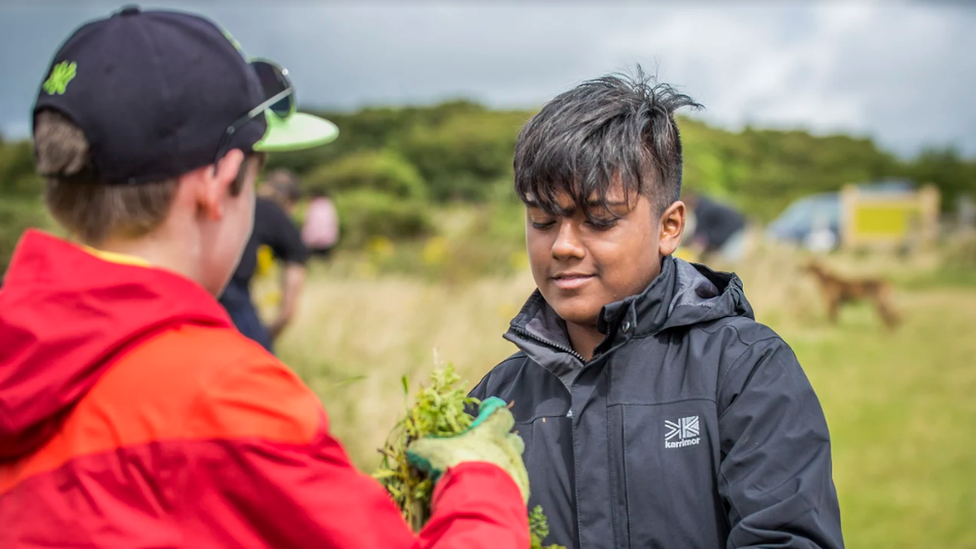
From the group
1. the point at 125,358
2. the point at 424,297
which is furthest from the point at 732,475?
the point at 424,297

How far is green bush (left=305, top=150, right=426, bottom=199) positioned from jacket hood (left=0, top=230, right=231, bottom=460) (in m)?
16.9

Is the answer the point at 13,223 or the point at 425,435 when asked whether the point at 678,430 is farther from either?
the point at 13,223

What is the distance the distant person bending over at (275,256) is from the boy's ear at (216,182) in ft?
12.4

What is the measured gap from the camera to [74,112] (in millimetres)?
1583

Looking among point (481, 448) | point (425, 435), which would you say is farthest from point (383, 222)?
point (481, 448)

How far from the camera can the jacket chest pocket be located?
1.85 m

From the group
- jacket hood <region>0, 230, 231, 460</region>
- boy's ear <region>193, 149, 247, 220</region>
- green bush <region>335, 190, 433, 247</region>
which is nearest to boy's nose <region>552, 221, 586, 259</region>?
boy's ear <region>193, 149, 247, 220</region>

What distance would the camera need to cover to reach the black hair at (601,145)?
199 centimetres

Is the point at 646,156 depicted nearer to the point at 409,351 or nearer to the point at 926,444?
the point at 409,351

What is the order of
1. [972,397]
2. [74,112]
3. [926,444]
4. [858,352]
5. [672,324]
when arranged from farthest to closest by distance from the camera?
[858,352] < [972,397] < [926,444] < [672,324] < [74,112]

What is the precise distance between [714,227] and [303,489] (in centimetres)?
1064

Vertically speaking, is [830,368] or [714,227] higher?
[714,227]

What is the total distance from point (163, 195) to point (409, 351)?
598cm

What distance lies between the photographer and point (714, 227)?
457 inches
